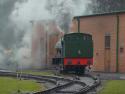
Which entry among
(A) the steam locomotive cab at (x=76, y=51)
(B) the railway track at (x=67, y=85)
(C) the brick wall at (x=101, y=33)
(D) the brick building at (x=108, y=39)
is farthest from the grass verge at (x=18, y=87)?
(C) the brick wall at (x=101, y=33)

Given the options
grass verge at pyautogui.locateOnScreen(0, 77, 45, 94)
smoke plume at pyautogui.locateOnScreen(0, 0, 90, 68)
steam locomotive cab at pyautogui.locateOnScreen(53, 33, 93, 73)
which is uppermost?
smoke plume at pyautogui.locateOnScreen(0, 0, 90, 68)

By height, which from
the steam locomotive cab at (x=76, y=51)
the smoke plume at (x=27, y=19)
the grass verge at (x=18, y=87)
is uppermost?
the smoke plume at (x=27, y=19)

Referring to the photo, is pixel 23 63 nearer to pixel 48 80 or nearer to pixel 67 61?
pixel 67 61

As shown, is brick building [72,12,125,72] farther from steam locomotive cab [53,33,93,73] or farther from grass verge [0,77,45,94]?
grass verge [0,77,45,94]

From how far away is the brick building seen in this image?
40719 mm

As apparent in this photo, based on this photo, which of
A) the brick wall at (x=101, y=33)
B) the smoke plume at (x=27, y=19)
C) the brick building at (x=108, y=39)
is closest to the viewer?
the smoke plume at (x=27, y=19)

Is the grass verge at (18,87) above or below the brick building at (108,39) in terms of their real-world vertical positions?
below

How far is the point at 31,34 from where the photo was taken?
52.2 metres

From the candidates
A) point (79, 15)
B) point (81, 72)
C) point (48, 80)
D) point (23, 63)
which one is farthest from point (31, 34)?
point (48, 80)

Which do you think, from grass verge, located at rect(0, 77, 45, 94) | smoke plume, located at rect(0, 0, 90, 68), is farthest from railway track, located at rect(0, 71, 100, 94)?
smoke plume, located at rect(0, 0, 90, 68)

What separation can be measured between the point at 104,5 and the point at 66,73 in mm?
28992

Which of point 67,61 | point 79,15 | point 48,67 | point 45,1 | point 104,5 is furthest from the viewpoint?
point 104,5

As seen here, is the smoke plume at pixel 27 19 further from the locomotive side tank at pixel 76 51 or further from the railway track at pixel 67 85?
the railway track at pixel 67 85

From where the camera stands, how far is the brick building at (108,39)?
40719 millimetres
